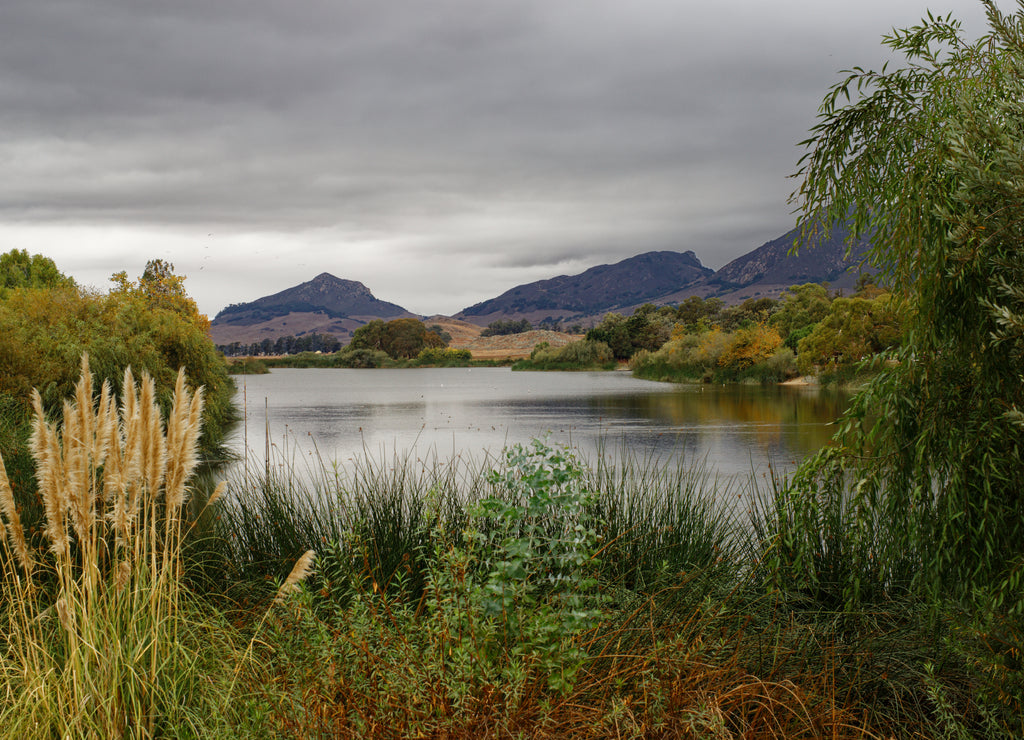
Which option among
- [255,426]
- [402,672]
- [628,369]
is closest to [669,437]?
[255,426]

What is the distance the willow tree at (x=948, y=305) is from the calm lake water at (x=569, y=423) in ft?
16.2

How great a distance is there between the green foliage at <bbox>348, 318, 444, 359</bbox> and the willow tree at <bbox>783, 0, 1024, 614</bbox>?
319 ft

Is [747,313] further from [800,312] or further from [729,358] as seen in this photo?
[729,358]

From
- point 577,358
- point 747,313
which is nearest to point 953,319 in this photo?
point 747,313

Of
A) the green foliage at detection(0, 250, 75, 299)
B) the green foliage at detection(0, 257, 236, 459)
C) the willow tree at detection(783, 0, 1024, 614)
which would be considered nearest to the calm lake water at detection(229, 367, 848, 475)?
the green foliage at detection(0, 257, 236, 459)

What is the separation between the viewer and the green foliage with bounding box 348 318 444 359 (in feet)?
328

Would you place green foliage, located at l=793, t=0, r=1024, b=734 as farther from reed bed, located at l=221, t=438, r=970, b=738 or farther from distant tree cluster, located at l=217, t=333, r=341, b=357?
distant tree cluster, located at l=217, t=333, r=341, b=357

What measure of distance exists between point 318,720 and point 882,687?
2830 mm

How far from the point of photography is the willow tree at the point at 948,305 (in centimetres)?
289

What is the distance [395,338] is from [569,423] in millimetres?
81744

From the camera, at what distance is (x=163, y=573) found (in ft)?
9.91

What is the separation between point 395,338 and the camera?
101 meters

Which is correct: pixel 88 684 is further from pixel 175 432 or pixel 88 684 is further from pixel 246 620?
pixel 246 620

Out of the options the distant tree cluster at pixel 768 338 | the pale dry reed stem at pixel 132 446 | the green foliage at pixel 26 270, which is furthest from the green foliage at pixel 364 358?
the pale dry reed stem at pixel 132 446
